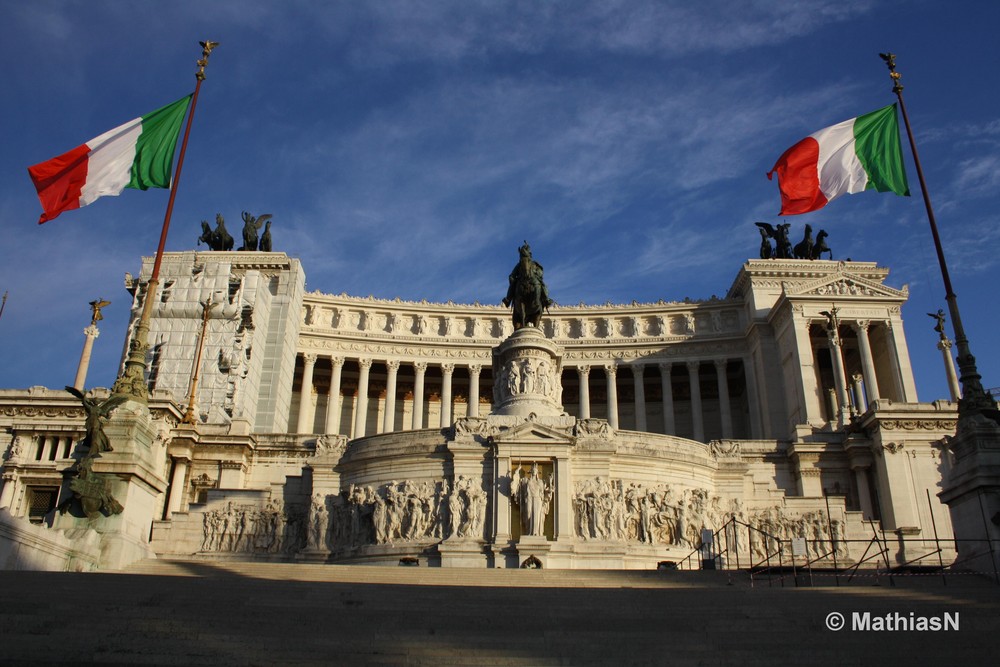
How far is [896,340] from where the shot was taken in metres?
59.4

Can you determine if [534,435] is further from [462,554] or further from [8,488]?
[8,488]

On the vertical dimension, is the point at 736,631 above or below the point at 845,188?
below

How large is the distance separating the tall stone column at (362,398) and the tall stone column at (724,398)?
27.9 m

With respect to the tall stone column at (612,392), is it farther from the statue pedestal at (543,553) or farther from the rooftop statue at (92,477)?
the rooftop statue at (92,477)

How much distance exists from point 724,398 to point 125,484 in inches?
2176

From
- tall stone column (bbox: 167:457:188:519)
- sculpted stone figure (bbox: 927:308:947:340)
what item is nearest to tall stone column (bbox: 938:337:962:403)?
sculpted stone figure (bbox: 927:308:947:340)

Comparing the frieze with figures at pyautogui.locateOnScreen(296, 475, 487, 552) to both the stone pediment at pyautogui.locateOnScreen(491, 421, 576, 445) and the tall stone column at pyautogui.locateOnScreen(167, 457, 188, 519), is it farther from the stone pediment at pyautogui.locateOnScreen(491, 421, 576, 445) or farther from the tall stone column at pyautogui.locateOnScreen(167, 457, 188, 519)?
the tall stone column at pyautogui.locateOnScreen(167, 457, 188, 519)

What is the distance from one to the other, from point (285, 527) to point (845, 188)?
75.2ft

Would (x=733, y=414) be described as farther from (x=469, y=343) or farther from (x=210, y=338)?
(x=210, y=338)

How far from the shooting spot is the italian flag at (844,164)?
25.1 metres

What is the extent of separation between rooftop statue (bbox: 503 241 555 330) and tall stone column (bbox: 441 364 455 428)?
31.0 meters

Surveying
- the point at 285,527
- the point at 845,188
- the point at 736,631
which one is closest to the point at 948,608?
the point at 736,631

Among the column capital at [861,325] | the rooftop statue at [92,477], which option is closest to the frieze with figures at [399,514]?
the rooftop statue at [92,477]

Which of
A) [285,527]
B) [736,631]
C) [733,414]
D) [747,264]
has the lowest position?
[736,631]
